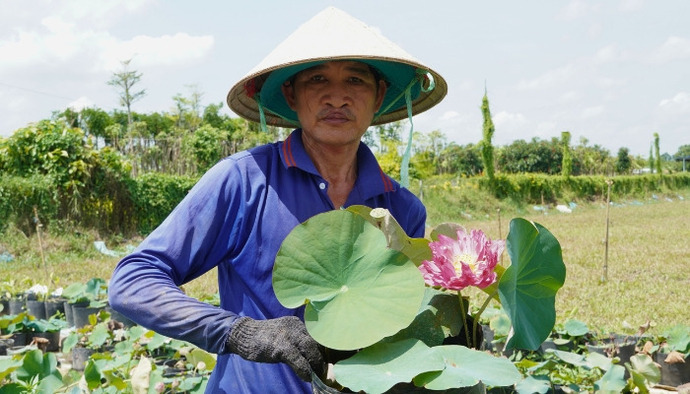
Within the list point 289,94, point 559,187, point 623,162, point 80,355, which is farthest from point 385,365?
point 623,162

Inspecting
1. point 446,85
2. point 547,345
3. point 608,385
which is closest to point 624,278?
point 547,345

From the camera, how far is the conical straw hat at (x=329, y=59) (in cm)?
132

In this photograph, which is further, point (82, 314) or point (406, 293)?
point (82, 314)

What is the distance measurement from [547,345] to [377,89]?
198cm

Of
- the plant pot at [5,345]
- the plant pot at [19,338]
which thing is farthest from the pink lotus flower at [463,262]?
→ the plant pot at [19,338]

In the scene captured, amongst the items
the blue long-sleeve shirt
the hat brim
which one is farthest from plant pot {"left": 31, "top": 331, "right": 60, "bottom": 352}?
the blue long-sleeve shirt

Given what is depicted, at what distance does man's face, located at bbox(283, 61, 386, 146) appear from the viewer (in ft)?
4.60

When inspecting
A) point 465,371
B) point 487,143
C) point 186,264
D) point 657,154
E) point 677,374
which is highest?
point 487,143

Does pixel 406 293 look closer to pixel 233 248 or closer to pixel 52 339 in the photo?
pixel 233 248

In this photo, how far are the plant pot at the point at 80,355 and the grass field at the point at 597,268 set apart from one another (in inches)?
72.9

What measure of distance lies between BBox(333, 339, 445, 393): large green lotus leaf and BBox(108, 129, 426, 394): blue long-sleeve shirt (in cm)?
28

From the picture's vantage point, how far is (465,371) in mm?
855

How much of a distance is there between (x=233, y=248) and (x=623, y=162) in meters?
40.0

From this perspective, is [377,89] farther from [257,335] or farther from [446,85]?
[257,335]
